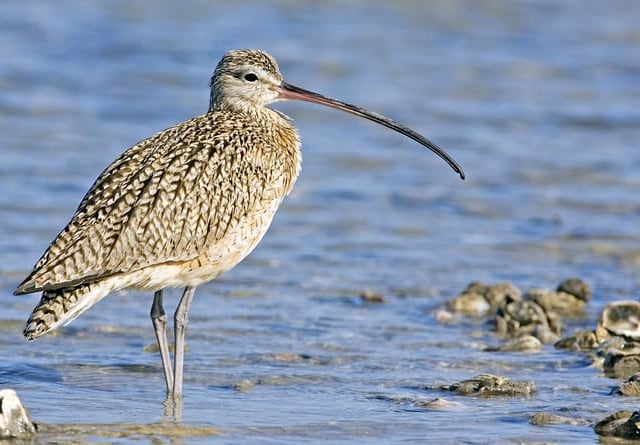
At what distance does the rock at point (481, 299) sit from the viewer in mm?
9227

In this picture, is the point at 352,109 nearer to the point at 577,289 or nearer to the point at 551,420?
the point at 551,420

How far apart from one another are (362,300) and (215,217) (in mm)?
2429

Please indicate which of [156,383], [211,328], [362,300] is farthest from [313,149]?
[156,383]

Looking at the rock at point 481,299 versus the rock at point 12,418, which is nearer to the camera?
the rock at point 12,418

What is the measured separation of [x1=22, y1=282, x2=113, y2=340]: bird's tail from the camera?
6.70 meters

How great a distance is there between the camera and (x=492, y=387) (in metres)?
7.23

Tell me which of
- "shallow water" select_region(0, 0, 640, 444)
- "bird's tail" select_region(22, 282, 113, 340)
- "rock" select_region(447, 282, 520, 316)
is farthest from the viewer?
"rock" select_region(447, 282, 520, 316)

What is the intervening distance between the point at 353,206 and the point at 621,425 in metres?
5.70

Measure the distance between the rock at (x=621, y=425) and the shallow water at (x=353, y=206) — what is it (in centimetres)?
15

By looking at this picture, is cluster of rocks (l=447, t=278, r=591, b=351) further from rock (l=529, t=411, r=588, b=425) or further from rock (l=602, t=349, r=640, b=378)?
rock (l=529, t=411, r=588, b=425)

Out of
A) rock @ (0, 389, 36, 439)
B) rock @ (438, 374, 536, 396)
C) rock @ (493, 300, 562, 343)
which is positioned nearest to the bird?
rock @ (0, 389, 36, 439)

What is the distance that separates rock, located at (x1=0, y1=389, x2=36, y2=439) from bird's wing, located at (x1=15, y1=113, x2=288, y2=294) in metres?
0.70

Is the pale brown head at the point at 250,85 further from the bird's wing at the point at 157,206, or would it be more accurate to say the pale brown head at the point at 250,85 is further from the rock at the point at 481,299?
the rock at the point at 481,299

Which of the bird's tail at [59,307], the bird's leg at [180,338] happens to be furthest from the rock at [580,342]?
the bird's tail at [59,307]
